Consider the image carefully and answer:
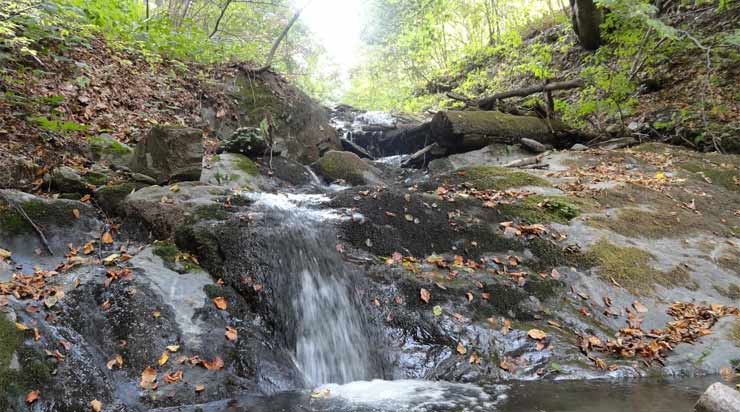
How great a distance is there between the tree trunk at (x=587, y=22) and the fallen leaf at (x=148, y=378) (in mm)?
13872

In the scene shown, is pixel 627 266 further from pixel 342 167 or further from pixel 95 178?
pixel 95 178

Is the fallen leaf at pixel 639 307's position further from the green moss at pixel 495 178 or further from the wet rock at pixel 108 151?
the wet rock at pixel 108 151

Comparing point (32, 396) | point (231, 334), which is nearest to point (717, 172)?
point (231, 334)

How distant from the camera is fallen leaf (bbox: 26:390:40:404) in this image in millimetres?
2775

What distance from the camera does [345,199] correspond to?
646 centimetres

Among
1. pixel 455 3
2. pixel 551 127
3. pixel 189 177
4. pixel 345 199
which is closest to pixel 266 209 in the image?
pixel 345 199

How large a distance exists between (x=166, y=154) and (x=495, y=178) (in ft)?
17.5

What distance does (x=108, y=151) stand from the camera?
662cm

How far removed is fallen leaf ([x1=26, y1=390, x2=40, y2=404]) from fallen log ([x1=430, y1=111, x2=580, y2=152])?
367 inches

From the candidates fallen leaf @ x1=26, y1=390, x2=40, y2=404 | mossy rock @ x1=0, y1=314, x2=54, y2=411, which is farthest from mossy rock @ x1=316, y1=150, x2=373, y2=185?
fallen leaf @ x1=26, y1=390, x2=40, y2=404

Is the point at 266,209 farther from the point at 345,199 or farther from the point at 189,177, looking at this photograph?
the point at 189,177

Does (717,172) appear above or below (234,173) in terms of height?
below

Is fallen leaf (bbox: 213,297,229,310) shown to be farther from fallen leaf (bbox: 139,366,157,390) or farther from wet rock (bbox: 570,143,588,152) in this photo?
wet rock (bbox: 570,143,588,152)

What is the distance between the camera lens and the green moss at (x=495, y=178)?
743cm
